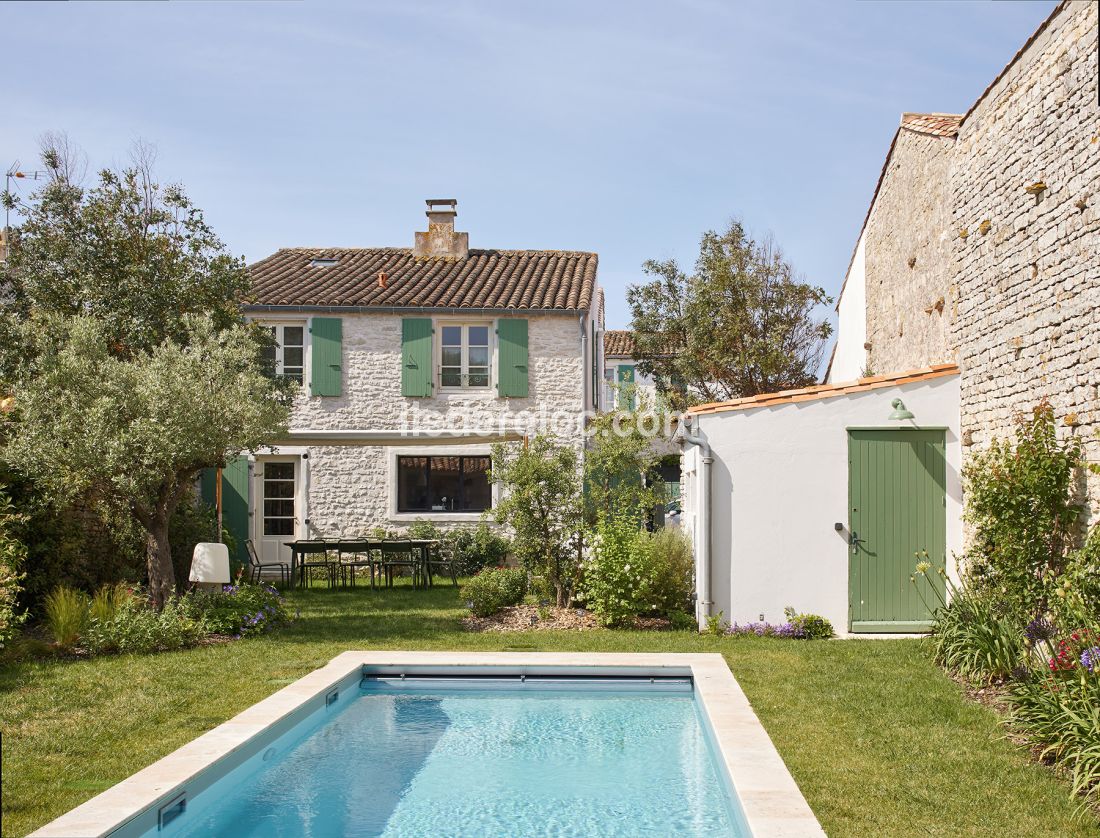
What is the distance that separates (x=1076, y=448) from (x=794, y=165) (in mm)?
7139

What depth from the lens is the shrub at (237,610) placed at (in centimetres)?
1035

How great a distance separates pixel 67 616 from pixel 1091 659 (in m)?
8.45

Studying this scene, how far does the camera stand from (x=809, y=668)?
870 centimetres

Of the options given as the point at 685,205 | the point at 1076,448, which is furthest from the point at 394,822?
the point at 685,205

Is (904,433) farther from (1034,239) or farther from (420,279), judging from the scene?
(420,279)

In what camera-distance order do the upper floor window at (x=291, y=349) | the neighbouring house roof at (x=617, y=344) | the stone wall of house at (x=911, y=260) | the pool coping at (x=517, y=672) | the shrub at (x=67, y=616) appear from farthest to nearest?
→ the neighbouring house roof at (x=617, y=344), the upper floor window at (x=291, y=349), the stone wall of house at (x=911, y=260), the shrub at (x=67, y=616), the pool coping at (x=517, y=672)

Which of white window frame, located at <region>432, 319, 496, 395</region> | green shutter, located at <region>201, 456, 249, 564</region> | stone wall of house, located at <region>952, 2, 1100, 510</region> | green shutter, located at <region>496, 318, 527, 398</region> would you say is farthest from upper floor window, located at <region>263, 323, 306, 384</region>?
stone wall of house, located at <region>952, 2, 1100, 510</region>

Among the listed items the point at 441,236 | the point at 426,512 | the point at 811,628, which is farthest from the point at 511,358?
the point at 811,628

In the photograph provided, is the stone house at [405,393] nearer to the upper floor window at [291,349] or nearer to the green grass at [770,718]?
the upper floor window at [291,349]

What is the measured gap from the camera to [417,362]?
1753 cm

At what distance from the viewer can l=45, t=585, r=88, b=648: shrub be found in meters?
9.31

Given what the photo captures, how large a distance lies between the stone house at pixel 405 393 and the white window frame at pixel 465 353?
18 millimetres

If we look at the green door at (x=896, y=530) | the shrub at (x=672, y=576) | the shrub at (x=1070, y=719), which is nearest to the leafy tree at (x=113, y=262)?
the shrub at (x=672, y=576)

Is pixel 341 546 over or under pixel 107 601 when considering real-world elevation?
over
